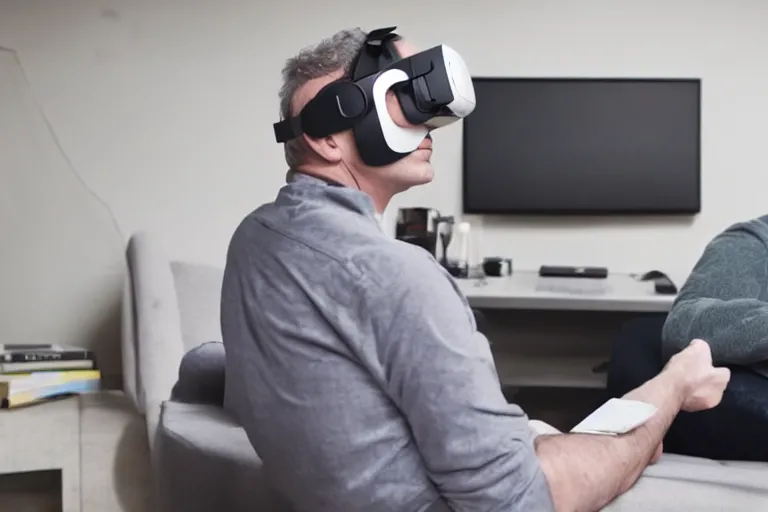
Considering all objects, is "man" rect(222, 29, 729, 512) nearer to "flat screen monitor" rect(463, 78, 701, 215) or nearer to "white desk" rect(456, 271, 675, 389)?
"white desk" rect(456, 271, 675, 389)

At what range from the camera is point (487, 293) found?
2.53 meters

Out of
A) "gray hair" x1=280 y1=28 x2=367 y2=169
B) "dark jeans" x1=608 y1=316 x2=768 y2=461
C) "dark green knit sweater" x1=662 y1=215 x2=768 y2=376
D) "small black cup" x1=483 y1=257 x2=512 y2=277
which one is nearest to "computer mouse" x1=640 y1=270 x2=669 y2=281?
"small black cup" x1=483 y1=257 x2=512 y2=277

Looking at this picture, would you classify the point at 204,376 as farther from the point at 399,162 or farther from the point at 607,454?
the point at 607,454

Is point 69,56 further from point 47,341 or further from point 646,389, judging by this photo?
point 646,389

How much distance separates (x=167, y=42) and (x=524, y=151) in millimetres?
1400

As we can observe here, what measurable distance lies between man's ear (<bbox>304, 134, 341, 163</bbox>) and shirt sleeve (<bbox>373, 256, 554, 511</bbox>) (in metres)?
0.25

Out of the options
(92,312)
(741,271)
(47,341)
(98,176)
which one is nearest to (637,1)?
(741,271)

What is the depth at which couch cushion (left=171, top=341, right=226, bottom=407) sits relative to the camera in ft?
4.78

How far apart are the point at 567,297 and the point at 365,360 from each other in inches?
65.3

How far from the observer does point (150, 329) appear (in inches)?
84.5

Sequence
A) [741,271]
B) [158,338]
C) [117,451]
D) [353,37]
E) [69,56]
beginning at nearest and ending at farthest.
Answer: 1. [353,37]
2. [741,271]
3. [117,451]
4. [158,338]
5. [69,56]

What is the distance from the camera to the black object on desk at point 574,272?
287cm

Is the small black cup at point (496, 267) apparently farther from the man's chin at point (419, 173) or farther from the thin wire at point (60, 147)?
the man's chin at point (419, 173)

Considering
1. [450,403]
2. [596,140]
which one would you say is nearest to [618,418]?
[450,403]
